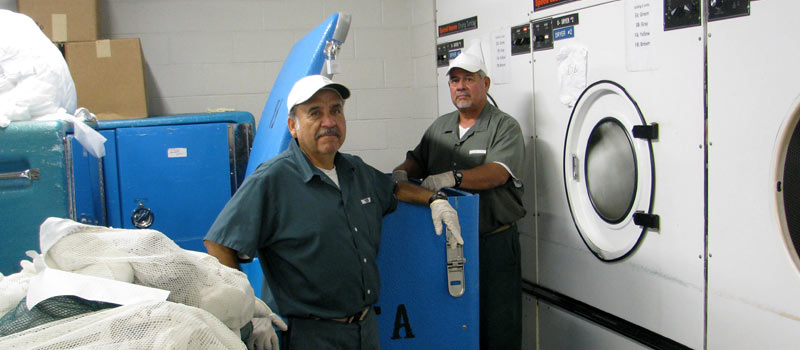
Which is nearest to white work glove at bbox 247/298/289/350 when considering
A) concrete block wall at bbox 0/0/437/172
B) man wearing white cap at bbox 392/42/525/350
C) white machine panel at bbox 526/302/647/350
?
man wearing white cap at bbox 392/42/525/350

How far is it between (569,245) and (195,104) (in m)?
2.98

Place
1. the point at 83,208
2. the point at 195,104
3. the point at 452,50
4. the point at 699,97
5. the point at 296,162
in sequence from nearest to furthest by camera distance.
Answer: the point at 296,162 < the point at 699,97 < the point at 83,208 < the point at 452,50 < the point at 195,104

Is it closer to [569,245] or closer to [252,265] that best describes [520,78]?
[569,245]

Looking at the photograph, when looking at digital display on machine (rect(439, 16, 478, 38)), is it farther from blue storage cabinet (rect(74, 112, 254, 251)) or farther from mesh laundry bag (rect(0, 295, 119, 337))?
mesh laundry bag (rect(0, 295, 119, 337))

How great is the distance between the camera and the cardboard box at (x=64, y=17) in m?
3.91

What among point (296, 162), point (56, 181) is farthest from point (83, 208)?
point (296, 162)

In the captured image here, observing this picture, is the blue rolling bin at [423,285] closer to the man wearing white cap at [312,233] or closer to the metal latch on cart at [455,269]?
the metal latch on cart at [455,269]

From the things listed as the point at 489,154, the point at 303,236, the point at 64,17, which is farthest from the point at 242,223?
the point at 64,17

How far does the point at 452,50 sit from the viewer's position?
14.0 ft

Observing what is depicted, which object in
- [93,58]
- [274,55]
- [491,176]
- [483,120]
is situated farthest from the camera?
[274,55]

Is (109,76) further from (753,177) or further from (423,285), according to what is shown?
(753,177)

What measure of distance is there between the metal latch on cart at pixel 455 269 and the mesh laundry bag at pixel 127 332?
57.4 inches

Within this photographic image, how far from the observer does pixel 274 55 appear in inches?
189

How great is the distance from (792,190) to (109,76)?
3681 mm
